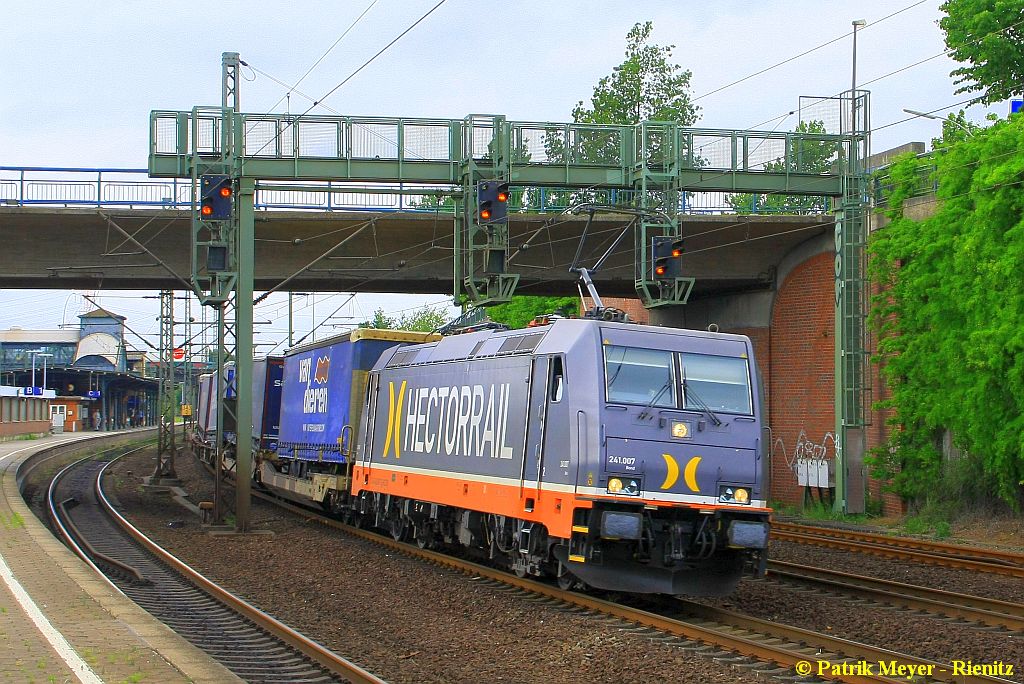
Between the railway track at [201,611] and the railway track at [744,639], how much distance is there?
10.6 feet

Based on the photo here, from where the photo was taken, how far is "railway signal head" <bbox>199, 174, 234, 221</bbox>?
69.5 feet

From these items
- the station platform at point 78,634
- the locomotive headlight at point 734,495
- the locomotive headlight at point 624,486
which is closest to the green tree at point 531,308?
the locomotive headlight at point 734,495

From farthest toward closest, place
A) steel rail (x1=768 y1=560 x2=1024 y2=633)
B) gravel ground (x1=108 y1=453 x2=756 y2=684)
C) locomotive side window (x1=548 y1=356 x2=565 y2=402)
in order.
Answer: locomotive side window (x1=548 y1=356 x2=565 y2=402) → steel rail (x1=768 y1=560 x2=1024 y2=633) → gravel ground (x1=108 y1=453 x2=756 y2=684)

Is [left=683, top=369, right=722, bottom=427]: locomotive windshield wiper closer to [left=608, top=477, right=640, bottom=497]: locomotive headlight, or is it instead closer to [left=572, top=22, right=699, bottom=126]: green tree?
[left=608, top=477, right=640, bottom=497]: locomotive headlight

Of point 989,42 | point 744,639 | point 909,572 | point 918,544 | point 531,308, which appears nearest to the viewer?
point 744,639

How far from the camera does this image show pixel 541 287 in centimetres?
3297

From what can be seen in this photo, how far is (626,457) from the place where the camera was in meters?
12.7

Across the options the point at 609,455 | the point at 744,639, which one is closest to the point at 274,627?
the point at 609,455

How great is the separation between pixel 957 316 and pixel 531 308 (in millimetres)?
27038

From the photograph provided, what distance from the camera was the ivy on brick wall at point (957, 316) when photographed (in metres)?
20.6

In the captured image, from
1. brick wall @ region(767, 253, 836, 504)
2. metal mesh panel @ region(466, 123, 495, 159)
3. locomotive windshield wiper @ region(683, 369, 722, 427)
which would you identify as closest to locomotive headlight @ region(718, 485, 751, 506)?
locomotive windshield wiper @ region(683, 369, 722, 427)

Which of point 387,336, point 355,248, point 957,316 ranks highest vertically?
point 355,248

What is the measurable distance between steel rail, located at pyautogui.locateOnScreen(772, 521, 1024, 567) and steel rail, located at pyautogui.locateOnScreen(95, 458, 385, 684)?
37.1 ft

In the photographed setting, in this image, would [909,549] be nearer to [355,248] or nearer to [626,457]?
[626,457]
